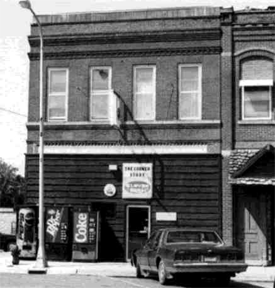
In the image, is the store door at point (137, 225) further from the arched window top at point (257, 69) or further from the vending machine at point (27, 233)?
the arched window top at point (257, 69)

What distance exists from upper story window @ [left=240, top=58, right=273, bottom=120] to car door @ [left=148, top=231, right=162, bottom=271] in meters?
7.98

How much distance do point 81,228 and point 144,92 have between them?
5676mm

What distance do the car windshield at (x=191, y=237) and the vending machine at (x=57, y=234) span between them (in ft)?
23.8

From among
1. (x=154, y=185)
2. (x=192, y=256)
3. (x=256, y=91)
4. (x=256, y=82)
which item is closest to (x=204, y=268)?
(x=192, y=256)

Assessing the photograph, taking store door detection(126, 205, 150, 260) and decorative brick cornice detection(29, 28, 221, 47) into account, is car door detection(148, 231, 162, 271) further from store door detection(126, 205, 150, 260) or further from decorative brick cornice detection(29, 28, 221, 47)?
decorative brick cornice detection(29, 28, 221, 47)

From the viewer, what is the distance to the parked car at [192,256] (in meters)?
16.4

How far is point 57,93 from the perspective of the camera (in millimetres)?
26297

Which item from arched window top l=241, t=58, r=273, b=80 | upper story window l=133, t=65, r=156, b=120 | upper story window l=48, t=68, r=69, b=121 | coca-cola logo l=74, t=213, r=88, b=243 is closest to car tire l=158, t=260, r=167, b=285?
coca-cola logo l=74, t=213, r=88, b=243

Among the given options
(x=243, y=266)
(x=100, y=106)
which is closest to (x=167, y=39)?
(x=100, y=106)

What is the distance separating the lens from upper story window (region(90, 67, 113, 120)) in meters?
25.9

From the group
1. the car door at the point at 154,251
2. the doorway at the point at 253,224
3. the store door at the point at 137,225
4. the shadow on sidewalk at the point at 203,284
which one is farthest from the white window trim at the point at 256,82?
the shadow on sidewalk at the point at 203,284

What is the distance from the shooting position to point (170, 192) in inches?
985

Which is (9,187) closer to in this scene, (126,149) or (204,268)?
(126,149)

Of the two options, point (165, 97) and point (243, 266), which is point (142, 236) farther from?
point (243, 266)
